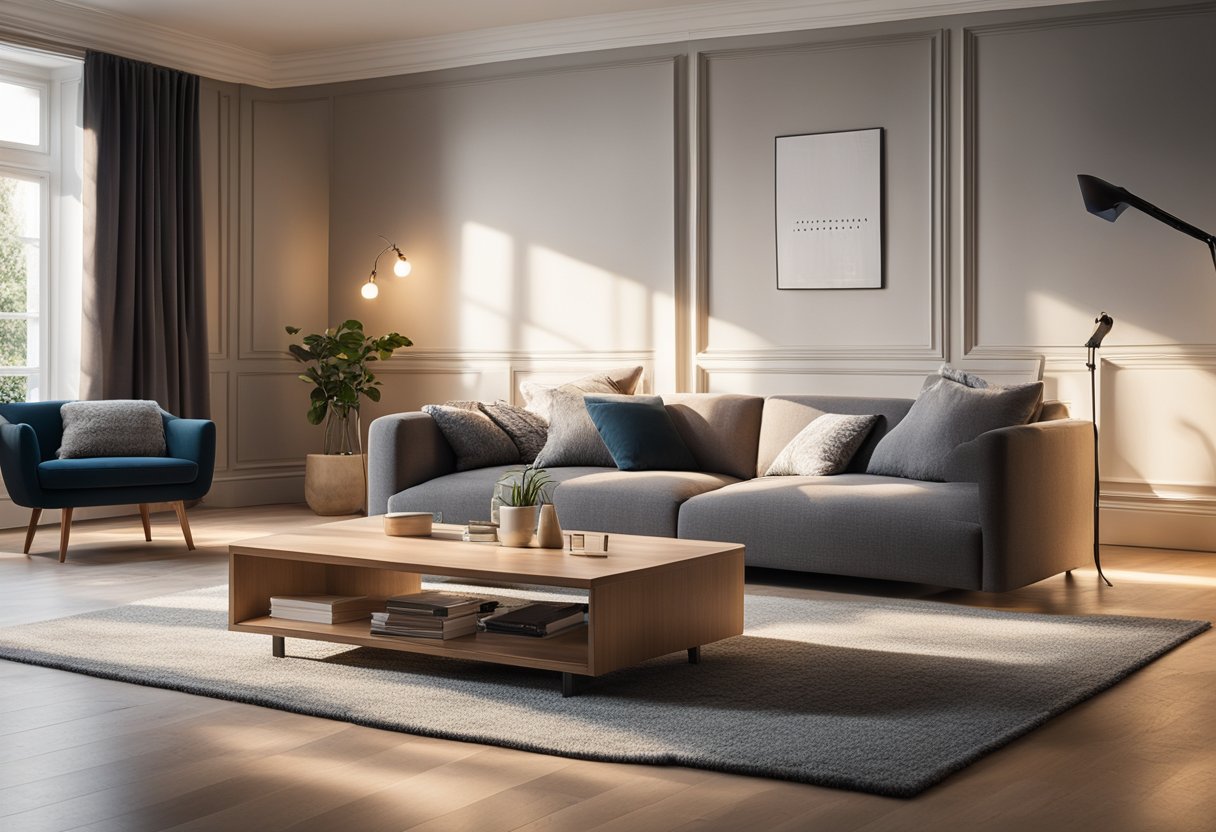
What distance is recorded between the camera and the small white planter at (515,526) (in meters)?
3.72

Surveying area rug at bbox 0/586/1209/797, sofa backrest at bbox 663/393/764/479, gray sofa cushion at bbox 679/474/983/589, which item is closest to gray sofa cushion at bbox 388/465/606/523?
sofa backrest at bbox 663/393/764/479

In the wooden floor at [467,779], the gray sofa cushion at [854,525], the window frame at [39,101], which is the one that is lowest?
the wooden floor at [467,779]

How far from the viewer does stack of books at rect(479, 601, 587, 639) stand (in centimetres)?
344

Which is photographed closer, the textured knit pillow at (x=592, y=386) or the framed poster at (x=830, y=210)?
the textured knit pillow at (x=592, y=386)

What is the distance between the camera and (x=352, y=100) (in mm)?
7715

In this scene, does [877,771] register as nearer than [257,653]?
Yes

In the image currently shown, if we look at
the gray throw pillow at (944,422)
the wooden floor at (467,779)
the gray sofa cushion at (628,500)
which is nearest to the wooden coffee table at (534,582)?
the wooden floor at (467,779)

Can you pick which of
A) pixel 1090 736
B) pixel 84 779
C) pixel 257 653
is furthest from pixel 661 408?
pixel 84 779

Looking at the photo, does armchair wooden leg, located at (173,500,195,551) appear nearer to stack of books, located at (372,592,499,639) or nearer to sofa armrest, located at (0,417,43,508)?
sofa armrest, located at (0,417,43,508)

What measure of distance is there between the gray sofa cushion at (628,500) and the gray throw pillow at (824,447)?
1.08ft

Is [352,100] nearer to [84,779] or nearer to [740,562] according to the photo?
[740,562]

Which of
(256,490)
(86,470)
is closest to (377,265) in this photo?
(256,490)

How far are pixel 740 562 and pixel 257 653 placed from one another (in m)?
1.39

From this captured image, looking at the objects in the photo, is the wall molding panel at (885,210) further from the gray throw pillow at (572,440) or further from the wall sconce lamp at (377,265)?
the wall sconce lamp at (377,265)
